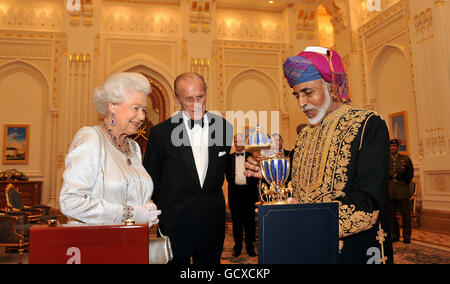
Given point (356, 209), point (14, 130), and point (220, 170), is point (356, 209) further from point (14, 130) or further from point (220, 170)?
point (14, 130)

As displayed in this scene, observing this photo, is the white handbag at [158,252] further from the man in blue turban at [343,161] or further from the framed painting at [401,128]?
the framed painting at [401,128]

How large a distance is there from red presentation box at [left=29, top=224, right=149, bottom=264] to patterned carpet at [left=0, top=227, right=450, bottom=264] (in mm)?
3609

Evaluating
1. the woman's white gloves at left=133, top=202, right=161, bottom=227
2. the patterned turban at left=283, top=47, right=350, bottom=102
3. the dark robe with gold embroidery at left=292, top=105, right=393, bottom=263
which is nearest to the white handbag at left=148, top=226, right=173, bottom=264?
the woman's white gloves at left=133, top=202, right=161, bottom=227

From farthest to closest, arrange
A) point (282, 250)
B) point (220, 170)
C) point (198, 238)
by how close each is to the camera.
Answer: point (220, 170)
point (198, 238)
point (282, 250)

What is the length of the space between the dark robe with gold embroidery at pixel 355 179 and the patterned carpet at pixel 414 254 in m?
3.18

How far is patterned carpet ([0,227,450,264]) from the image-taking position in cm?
443

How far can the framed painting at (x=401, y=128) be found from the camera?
8344 mm

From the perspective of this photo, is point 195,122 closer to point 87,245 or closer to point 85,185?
point 85,185

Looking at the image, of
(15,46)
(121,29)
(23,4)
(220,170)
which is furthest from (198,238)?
(23,4)

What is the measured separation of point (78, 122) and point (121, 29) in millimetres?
3160

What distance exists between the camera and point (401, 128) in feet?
27.9

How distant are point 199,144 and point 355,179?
3.54ft

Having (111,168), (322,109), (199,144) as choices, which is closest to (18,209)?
(199,144)

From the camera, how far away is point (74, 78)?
→ 31.3 feet
